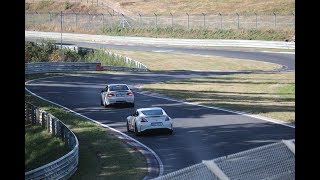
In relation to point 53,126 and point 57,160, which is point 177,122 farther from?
point 57,160

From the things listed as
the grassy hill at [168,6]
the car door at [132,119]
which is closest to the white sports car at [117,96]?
the car door at [132,119]

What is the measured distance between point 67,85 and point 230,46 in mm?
38934

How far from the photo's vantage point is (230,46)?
82.9 metres

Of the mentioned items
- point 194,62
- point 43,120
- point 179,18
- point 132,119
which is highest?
point 179,18

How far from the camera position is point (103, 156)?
69.7ft

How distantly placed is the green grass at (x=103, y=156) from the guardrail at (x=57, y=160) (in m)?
0.43

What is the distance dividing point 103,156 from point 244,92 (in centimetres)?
2361

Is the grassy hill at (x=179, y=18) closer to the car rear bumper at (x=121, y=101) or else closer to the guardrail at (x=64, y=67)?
the guardrail at (x=64, y=67)

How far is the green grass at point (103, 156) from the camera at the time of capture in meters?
17.9

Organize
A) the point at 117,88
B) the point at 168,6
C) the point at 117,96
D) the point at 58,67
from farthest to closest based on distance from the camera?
the point at 168,6
the point at 58,67
the point at 117,88
the point at 117,96

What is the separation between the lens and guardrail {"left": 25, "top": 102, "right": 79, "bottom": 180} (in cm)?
1446

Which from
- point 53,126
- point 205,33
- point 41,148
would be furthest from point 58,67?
point 205,33
